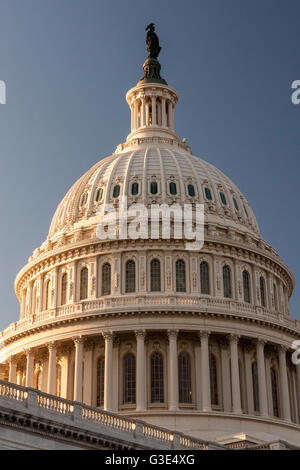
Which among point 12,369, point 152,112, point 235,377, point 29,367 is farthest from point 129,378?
point 152,112

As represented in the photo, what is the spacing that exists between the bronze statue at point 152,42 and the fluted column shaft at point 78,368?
4238 centimetres

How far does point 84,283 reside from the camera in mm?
80125

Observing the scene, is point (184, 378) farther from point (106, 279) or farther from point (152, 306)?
point (106, 279)

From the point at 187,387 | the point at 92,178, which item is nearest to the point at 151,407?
the point at 187,387

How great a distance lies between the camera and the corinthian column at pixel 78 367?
7344 cm

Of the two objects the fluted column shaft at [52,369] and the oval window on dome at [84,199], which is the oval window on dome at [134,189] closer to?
the oval window on dome at [84,199]

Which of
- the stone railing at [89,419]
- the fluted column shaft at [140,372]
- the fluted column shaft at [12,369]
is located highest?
the fluted column shaft at [12,369]

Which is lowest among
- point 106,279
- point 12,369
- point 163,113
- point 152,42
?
point 12,369

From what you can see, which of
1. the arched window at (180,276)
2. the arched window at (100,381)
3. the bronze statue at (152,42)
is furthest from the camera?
the bronze statue at (152,42)

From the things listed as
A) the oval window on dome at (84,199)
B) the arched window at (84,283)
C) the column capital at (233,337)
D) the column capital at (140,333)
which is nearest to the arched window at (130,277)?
the arched window at (84,283)

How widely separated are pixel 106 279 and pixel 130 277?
2.20m

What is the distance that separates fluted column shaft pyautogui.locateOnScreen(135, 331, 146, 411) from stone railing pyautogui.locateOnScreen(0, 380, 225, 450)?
21353 millimetres

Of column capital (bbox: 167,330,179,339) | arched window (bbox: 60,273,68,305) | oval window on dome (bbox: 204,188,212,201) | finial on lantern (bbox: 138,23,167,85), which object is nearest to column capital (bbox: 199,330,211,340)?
column capital (bbox: 167,330,179,339)
